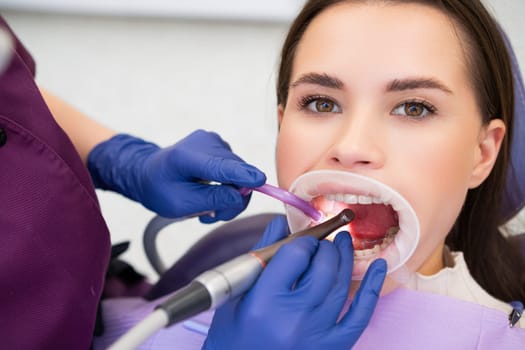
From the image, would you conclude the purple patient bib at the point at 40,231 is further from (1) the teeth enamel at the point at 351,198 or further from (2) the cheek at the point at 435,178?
(2) the cheek at the point at 435,178

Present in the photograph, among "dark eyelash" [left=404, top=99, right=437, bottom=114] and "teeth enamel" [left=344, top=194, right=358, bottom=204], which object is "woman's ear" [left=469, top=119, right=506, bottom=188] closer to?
"dark eyelash" [left=404, top=99, right=437, bottom=114]

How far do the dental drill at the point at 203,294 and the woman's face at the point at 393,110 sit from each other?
9.1 inches

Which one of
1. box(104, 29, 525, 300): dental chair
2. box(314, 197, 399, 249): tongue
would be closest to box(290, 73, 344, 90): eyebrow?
box(314, 197, 399, 249): tongue

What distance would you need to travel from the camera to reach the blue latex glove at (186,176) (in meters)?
0.94

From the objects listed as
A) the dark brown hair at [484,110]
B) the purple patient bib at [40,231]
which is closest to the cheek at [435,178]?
the dark brown hair at [484,110]

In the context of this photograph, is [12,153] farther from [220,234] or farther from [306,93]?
[220,234]

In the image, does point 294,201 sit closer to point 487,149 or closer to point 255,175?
point 255,175

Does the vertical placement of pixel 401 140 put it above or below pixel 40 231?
above

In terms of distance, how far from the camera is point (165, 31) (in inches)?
97.0

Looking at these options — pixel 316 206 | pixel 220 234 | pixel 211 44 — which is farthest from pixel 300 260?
pixel 211 44

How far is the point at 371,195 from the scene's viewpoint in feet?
2.76

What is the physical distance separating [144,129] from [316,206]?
129 centimetres

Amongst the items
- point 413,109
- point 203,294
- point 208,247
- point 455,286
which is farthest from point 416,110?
point 208,247

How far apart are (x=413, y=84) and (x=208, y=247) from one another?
0.63 m
